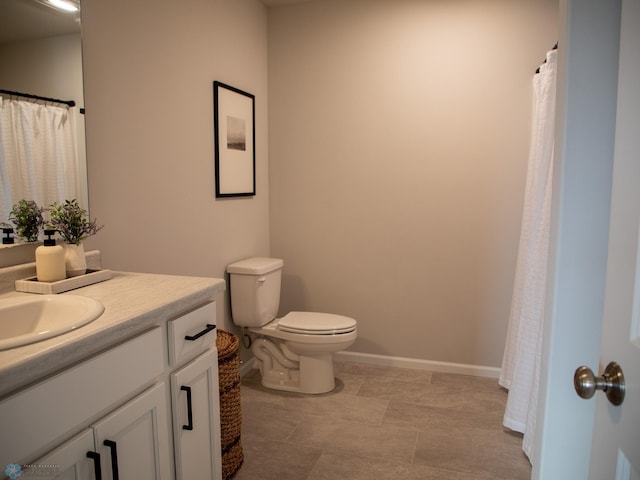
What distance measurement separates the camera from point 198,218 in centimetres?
259

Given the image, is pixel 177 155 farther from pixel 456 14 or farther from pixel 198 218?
pixel 456 14

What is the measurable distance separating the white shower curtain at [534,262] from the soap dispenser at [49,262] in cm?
204

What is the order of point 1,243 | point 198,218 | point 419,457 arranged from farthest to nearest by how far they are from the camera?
point 198,218
point 419,457
point 1,243

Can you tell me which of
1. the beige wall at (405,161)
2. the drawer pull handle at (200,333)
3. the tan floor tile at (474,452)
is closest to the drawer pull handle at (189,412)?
the drawer pull handle at (200,333)

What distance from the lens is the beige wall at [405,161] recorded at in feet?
9.79

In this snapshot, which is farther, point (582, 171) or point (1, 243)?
point (1, 243)

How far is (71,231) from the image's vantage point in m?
1.65

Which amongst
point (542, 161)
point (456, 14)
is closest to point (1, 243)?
point (542, 161)

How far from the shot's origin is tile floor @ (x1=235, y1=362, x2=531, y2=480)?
7.06 ft

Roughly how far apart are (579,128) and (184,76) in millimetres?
1992

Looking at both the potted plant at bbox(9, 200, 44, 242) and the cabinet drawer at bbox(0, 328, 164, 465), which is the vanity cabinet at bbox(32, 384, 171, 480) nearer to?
the cabinet drawer at bbox(0, 328, 164, 465)

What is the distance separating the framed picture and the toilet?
1.67 feet

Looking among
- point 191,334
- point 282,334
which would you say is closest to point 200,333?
point 191,334

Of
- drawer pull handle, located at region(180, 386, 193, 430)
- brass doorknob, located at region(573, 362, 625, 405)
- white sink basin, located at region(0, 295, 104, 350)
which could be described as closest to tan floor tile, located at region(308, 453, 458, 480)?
drawer pull handle, located at region(180, 386, 193, 430)
